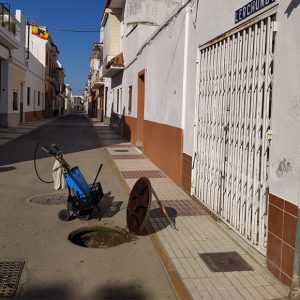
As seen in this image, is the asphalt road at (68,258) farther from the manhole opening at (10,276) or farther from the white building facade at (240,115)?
the white building facade at (240,115)

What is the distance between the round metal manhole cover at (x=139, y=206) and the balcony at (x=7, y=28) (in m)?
18.0

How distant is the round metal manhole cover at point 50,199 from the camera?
7.55m

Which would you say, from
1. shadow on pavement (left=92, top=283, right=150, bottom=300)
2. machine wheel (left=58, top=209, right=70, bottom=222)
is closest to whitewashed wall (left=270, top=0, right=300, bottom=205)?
shadow on pavement (left=92, top=283, right=150, bottom=300)

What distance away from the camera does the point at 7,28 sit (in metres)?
23.1

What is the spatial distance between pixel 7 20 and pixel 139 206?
20.8m

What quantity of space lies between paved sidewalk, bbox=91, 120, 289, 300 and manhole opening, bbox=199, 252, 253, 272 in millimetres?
58

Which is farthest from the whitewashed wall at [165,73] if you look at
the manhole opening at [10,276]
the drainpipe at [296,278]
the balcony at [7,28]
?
the balcony at [7,28]

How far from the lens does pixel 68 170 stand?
614 centimetres

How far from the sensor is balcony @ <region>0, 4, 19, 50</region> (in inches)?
869

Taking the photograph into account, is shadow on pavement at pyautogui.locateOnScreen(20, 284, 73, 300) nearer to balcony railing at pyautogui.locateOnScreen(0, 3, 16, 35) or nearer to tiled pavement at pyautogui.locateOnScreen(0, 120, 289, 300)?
tiled pavement at pyautogui.locateOnScreen(0, 120, 289, 300)

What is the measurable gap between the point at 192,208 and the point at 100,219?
1.60 metres

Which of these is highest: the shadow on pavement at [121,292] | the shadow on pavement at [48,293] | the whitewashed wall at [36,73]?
the whitewashed wall at [36,73]

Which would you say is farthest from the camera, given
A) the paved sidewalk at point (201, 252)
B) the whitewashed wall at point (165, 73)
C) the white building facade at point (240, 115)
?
the whitewashed wall at point (165, 73)

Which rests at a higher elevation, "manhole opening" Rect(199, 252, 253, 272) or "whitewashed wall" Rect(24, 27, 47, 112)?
"whitewashed wall" Rect(24, 27, 47, 112)
